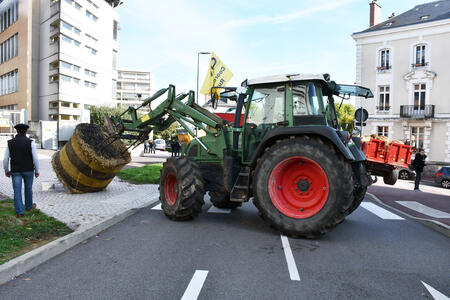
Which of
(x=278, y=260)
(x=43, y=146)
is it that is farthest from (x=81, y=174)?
(x=43, y=146)

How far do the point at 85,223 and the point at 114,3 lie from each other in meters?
58.1

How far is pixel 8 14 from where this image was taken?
1986 inches

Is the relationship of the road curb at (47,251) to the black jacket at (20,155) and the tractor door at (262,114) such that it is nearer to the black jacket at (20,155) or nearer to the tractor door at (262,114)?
the black jacket at (20,155)

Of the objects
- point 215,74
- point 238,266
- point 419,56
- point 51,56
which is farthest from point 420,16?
point 51,56

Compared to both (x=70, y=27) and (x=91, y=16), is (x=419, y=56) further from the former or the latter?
(x=91, y=16)

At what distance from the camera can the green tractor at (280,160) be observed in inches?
226

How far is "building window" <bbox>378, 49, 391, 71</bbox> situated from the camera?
31.5 metres

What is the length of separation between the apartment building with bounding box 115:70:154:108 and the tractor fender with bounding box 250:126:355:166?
11298 centimetres

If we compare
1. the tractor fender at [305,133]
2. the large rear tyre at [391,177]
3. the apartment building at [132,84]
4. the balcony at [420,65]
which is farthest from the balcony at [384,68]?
the apartment building at [132,84]

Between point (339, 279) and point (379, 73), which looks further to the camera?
point (379, 73)

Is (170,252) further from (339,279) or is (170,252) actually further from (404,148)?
(404,148)

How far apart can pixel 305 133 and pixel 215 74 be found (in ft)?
30.3

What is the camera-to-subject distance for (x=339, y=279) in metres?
4.30

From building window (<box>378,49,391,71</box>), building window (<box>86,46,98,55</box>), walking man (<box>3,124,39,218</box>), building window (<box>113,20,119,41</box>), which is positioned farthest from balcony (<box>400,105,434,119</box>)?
building window (<box>113,20,119,41</box>)
